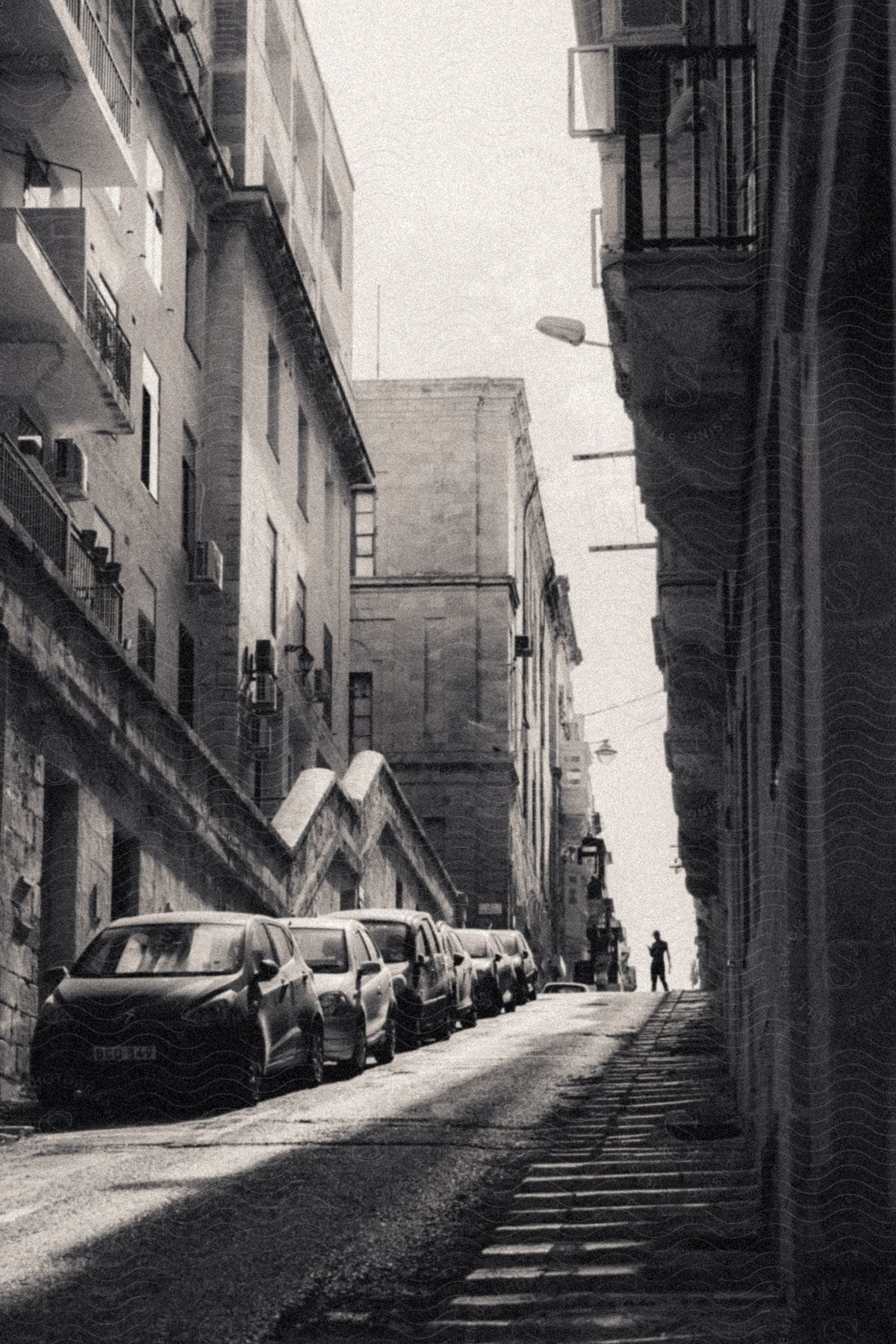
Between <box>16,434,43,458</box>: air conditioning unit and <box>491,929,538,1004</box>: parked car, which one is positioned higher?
<box>16,434,43,458</box>: air conditioning unit

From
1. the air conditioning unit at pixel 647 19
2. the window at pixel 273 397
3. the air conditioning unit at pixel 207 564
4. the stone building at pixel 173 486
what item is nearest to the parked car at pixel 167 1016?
the stone building at pixel 173 486

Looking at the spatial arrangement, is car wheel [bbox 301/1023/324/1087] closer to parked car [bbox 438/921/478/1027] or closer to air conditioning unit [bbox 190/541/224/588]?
parked car [bbox 438/921/478/1027]

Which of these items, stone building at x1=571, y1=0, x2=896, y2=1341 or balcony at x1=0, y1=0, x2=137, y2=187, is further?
balcony at x1=0, y1=0, x2=137, y2=187

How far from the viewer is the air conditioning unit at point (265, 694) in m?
33.8

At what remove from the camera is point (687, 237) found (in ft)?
34.7

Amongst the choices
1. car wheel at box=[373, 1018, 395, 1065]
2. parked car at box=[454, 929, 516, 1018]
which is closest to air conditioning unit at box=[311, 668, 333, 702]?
parked car at box=[454, 929, 516, 1018]

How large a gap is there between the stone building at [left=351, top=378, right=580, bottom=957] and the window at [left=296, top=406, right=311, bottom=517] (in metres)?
16.1

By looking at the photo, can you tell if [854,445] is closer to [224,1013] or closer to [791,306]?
[791,306]

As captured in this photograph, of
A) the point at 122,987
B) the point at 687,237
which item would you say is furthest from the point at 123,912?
the point at 687,237

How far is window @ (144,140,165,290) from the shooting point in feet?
101

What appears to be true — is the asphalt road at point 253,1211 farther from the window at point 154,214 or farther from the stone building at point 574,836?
the stone building at point 574,836

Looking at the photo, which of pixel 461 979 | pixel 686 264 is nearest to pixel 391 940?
pixel 461 979

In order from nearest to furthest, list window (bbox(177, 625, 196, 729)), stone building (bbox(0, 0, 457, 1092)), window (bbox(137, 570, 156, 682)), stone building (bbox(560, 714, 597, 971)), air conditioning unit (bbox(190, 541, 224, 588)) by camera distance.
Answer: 1. stone building (bbox(0, 0, 457, 1092))
2. window (bbox(137, 570, 156, 682))
3. air conditioning unit (bbox(190, 541, 224, 588))
4. window (bbox(177, 625, 196, 729))
5. stone building (bbox(560, 714, 597, 971))

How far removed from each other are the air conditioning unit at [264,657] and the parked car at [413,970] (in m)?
7.96
